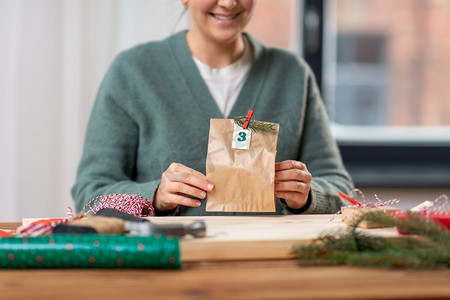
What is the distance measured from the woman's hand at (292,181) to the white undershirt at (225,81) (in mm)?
417

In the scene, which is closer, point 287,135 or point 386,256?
point 386,256

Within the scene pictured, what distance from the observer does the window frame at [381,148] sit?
2.90m

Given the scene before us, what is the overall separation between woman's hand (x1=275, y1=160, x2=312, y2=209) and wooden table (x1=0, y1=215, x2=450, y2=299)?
1.26 ft

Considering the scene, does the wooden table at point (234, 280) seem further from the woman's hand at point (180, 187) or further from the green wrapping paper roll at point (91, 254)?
the woman's hand at point (180, 187)

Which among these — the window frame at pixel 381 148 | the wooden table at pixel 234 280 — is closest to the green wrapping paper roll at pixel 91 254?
the wooden table at pixel 234 280

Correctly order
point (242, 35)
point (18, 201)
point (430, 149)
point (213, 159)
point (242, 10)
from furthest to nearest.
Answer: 1. point (430, 149)
2. point (18, 201)
3. point (242, 35)
4. point (242, 10)
5. point (213, 159)

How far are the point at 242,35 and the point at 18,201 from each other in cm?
111

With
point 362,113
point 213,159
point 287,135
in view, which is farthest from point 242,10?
point 362,113

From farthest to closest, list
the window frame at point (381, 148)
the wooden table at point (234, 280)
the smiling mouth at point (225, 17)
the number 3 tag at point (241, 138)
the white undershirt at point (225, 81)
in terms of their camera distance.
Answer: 1. the window frame at point (381, 148)
2. the white undershirt at point (225, 81)
3. the smiling mouth at point (225, 17)
4. the number 3 tag at point (241, 138)
5. the wooden table at point (234, 280)

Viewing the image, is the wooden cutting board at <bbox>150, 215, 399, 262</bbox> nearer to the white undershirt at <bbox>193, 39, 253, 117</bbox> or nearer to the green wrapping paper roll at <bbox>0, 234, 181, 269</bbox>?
the green wrapping paper roll at <bbox>0, 234, 181, 269</bbox>

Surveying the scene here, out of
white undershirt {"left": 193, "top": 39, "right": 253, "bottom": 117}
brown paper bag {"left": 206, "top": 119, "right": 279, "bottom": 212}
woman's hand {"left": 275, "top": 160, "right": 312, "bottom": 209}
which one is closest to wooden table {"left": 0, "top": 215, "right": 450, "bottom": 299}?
brown paper bag {"left": 206, "top": 119, "right": 279, "bottom": 212}

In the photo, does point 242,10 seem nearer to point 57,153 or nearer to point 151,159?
point 151,159

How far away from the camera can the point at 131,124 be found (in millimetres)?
1864

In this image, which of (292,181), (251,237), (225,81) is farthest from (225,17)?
(251,237)
